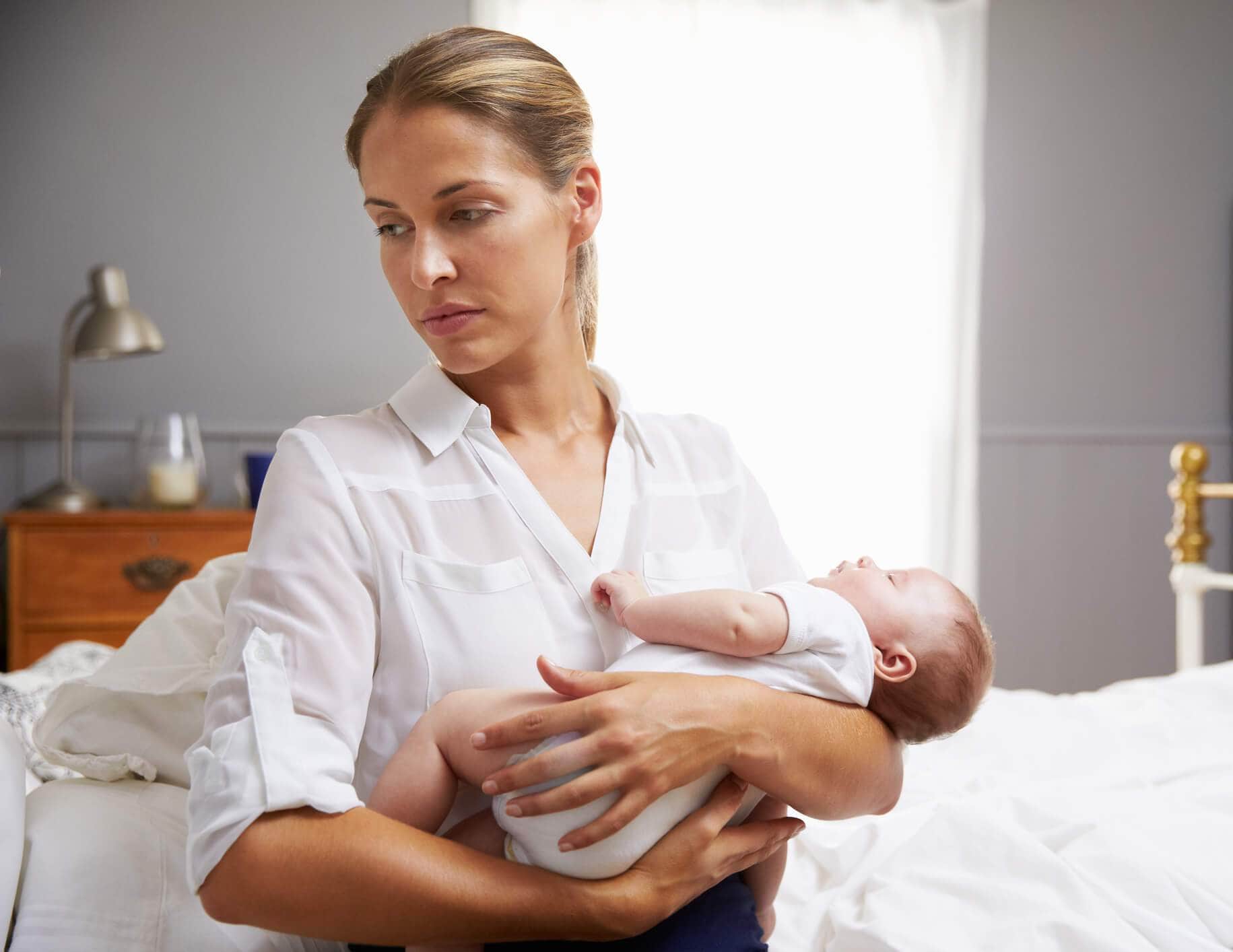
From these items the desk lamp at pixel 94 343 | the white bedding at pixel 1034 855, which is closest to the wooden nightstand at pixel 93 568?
the desk lamp at pixel 94 343

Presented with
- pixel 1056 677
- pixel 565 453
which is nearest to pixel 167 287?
pixel 565 453

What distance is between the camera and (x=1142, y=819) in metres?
1.42

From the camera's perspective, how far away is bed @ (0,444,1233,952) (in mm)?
1111

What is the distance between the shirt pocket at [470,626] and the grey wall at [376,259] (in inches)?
102

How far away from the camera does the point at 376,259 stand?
3.57m

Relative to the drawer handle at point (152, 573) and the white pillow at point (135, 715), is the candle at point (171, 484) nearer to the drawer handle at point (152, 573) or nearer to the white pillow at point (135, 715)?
the drawer handle at point (152, 573)

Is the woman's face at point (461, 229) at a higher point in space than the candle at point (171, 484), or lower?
higher

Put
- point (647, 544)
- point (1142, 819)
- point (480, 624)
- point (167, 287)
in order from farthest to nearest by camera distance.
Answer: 1. point (167, 287)
2. point (1142, 819)
3. point (647, 544)
4. point (480, 624)

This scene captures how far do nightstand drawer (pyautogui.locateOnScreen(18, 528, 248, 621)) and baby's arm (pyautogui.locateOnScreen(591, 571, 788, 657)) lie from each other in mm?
2208

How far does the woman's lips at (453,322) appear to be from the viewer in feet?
3.76

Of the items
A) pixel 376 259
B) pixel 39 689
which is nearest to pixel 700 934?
pixel 39 689

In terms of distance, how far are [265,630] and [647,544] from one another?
450 millimetres

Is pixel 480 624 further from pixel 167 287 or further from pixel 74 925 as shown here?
pixel 167 287

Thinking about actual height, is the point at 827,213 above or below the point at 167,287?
above
